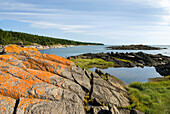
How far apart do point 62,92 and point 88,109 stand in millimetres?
2460

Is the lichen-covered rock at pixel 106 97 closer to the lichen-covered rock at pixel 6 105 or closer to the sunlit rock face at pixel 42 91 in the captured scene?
the sunlit rock face at pixel 42 91

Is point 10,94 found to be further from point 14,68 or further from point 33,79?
point 14,68

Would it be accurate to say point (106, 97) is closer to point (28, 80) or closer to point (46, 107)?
point (46, 107)

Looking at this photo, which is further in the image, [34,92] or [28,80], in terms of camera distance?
[28,80]

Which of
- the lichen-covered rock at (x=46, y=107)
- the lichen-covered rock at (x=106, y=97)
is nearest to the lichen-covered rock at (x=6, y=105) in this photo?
the lichen-covered rock at (x=46, y=107)

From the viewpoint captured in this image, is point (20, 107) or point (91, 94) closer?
point (20, 107)

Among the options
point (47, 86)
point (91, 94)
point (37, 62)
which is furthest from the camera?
point (37, 62)

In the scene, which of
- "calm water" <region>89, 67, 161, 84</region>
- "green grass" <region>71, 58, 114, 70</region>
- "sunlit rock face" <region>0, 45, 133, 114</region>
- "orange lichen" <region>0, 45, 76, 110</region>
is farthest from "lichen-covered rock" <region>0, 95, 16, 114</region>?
"green grass" <region>71, 58, 114, 70</region>

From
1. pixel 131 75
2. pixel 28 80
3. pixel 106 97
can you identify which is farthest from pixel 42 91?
pixel 131 75

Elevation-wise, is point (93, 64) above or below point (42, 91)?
below

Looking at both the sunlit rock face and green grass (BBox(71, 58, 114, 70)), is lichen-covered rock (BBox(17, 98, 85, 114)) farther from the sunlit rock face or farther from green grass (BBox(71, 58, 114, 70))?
green grass (BBox(71, 58, 114, 70))

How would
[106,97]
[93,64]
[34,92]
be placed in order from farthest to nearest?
1. [93,64]
2. [106,97]
3. [34,92]

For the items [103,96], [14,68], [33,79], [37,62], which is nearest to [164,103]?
[103,96]

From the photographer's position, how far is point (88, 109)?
9680mm
